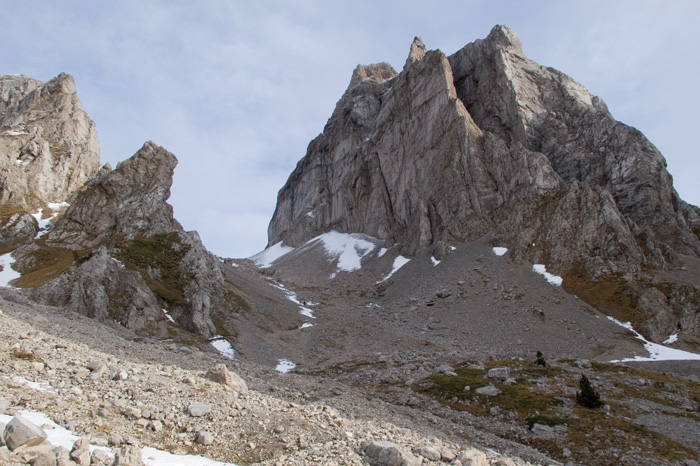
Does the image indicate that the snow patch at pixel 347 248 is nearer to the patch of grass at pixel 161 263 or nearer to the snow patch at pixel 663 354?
the patch of grass at pixel 161 263

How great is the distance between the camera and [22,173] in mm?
100000

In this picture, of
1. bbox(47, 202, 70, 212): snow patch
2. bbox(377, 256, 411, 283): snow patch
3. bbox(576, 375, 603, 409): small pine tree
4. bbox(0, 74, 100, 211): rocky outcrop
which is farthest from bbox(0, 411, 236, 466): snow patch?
bbox(377, 256, 411, 283): snow patch

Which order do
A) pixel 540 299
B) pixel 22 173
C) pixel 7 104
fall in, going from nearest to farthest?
pixel 540 299, pixel 22 173, pixel 7 104

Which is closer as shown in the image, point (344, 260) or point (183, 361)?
point (183, 361)

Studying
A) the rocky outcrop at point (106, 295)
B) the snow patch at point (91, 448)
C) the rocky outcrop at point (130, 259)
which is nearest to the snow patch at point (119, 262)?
the rocky outcrop at point (130, 259)

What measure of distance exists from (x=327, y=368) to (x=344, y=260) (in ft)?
332

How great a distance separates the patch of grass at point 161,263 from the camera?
2341 inches

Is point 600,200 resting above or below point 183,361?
above

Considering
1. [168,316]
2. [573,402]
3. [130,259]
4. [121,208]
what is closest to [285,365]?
[168,316]

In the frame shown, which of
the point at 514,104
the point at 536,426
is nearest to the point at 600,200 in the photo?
the point at 514,104

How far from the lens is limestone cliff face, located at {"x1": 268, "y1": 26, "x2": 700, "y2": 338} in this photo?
102 m

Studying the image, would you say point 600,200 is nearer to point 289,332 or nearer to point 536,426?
point 289,332

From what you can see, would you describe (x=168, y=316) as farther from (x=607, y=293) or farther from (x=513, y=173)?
(x=513, y=173)

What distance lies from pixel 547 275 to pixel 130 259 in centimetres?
7981
